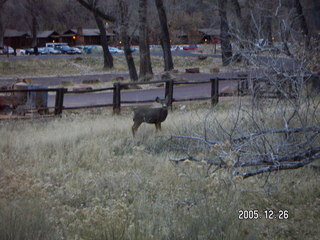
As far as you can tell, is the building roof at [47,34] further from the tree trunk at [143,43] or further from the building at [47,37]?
the tree trunk at [143,43]

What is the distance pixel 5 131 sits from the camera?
510 inches

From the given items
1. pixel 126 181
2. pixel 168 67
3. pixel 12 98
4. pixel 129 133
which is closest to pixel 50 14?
pixel 168 67

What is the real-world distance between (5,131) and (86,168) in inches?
181

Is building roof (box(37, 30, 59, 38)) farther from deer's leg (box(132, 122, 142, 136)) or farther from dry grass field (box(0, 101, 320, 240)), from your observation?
deer's leg (box(132, 122, 142, 136))

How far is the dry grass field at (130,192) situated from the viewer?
4988 mm

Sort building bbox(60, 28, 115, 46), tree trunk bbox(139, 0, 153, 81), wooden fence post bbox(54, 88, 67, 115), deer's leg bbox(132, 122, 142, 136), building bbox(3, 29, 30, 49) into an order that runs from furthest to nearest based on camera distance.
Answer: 1. building bbox(60, 28, 115, 46)
2. building bbox(3, 29, 30, 49)
3. tree trunk bbox(139, 0, 153, 81)
4. wooden fence post bbox(54, 88, 67, 115)
5. deer's leg bbox(132, 122, 142, 136)

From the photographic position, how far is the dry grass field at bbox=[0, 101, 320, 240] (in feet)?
16.4

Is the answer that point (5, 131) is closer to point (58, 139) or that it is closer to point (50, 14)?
point (58, 139)
